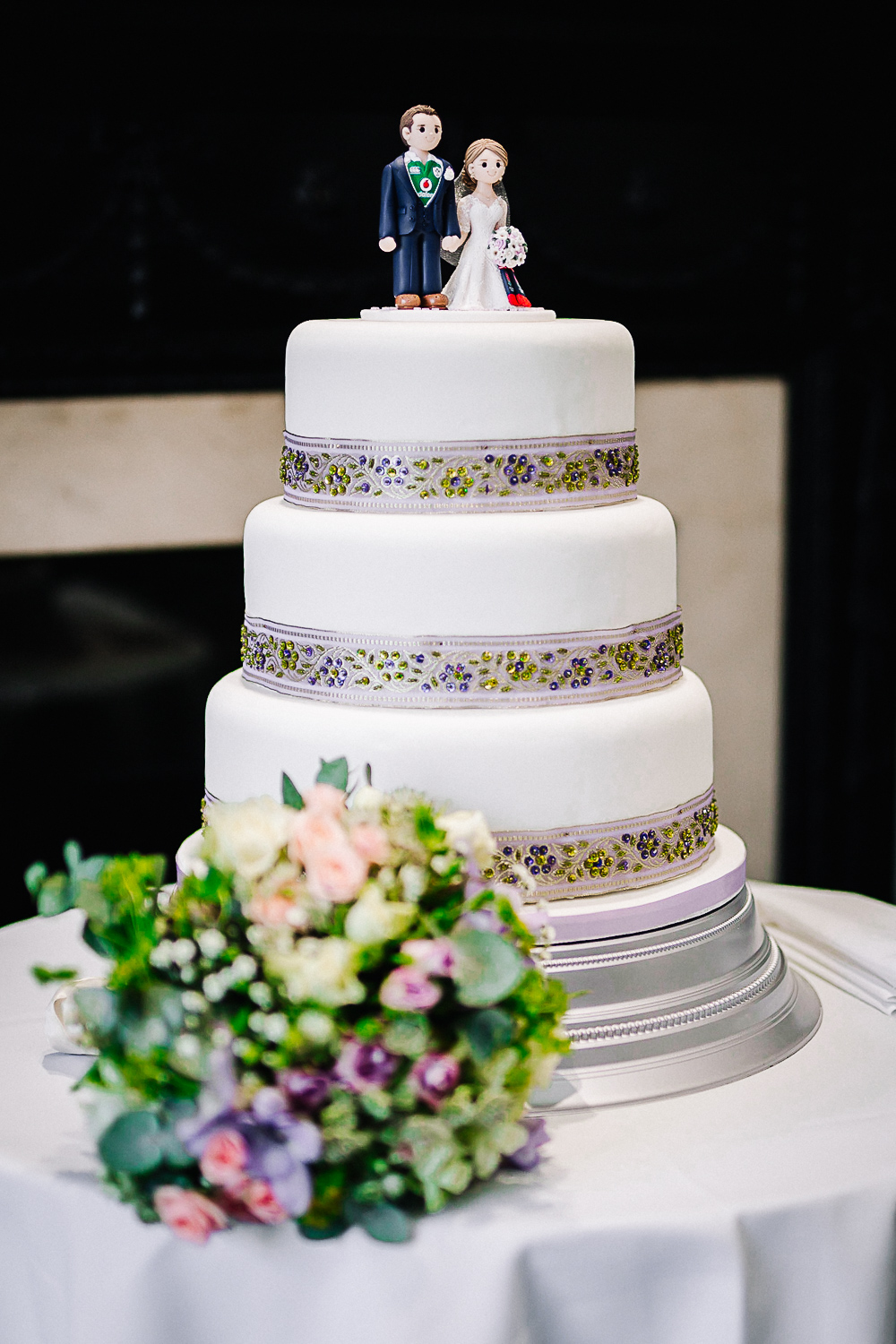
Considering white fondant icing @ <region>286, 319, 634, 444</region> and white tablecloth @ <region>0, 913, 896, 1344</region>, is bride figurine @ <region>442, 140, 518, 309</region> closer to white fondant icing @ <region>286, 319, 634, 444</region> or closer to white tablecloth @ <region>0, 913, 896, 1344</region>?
white fondant icing @ <region>286, 319, 634, 444</region>

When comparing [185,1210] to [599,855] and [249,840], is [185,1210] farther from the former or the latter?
[599,855]

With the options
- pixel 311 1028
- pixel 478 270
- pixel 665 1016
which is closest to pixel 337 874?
pixel 311 1028

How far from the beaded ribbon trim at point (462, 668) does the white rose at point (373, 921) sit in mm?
397

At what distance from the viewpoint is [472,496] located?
1.85 metres

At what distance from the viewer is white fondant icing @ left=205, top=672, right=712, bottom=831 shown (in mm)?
1797

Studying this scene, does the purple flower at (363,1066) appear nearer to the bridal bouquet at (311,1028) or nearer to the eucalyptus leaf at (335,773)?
the bridal bouquet at (311,1028)

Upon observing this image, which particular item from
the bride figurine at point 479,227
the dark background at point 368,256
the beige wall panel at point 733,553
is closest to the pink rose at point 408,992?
the bride figurine at point 479,227

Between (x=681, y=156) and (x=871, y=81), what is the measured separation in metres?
0.53

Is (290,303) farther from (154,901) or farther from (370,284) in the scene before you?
(154,901)

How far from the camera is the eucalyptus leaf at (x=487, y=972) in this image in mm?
1467

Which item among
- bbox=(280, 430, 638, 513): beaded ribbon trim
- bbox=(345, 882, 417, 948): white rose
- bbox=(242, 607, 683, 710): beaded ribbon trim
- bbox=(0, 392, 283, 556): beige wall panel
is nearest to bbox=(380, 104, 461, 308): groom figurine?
bbox=(280, 430, 638, 513): beaded ribbon trim

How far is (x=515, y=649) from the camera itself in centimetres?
183

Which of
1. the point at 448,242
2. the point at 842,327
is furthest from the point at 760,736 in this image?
the point at 448,242

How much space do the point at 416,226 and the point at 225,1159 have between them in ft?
4.00
